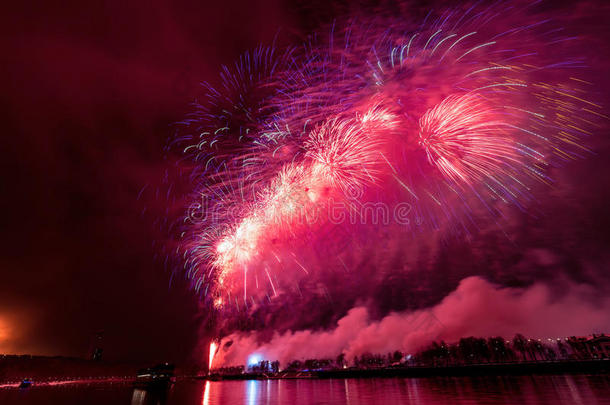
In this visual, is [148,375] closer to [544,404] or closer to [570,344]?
[544,404]

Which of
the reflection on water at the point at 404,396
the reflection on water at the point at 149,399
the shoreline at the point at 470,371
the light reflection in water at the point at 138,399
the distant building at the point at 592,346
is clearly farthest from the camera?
the distant building at the point at 592,346

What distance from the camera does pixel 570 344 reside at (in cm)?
11838

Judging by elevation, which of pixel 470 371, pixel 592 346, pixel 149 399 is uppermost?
pixel 592 346

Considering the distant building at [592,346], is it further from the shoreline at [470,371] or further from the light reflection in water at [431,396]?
the light reflection in water at [431,396]

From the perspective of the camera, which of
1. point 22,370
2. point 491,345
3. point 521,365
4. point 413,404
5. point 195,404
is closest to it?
point 413,404

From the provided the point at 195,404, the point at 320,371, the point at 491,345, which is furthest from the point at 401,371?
the point at 195,404

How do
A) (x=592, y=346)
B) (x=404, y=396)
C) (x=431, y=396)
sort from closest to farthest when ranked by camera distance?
(x=431, y=396) → (x=404, y=396) → (x=592, y=346)

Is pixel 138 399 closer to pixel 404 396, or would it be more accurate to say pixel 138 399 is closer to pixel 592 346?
pixel 404 396

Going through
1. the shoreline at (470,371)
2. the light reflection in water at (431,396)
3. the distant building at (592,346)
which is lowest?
the light reflection in water at (431,396)

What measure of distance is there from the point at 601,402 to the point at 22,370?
25202 centimetres

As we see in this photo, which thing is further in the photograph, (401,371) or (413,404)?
(401,371)

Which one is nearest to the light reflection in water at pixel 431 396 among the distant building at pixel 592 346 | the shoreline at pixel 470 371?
the shoreline at pixel 470 371

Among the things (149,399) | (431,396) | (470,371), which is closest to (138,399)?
(149,399)

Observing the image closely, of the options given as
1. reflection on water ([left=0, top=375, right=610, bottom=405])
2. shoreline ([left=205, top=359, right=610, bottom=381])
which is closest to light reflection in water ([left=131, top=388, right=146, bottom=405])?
reflection on water ([left=0, top=375, right=610, bottom=405])
